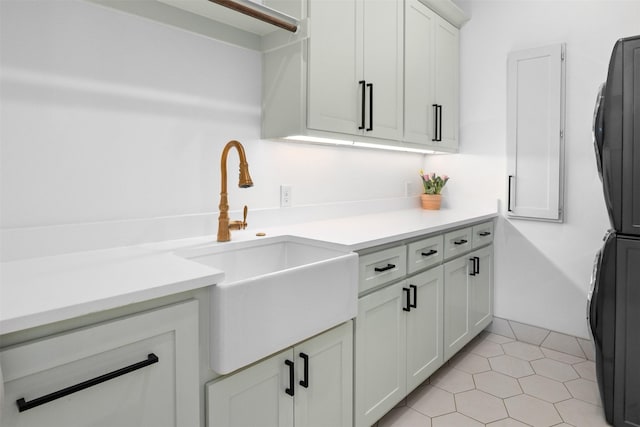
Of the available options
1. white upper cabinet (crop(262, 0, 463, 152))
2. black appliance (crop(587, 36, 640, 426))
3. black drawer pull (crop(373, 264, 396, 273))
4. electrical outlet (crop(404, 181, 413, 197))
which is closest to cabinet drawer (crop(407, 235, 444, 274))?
black drawer pull (crop(373, 264, 396, 273))

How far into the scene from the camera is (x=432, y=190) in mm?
3000

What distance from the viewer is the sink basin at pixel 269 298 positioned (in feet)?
3.42

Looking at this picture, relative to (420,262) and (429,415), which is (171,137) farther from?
(429,415)

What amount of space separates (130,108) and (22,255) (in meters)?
0.62

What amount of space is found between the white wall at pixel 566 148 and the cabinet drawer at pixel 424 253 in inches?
39.4

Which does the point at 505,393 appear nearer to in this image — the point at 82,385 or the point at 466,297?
the point at 466,297

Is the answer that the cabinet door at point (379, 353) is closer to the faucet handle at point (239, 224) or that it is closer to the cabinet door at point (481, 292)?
the faucet handle at point (239, 224)

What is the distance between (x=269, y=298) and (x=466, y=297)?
168 cm

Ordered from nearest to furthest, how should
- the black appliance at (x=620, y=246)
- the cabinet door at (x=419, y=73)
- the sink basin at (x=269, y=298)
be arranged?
the sink basin at (x=269, y=298)
the black appliance at (x=620, y=246)
the cabinet door at (x=419, y=73)

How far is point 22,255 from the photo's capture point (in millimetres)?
1241

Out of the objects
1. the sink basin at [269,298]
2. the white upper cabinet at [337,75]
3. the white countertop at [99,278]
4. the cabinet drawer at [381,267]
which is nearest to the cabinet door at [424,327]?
the cabinet drawer at [381,267]

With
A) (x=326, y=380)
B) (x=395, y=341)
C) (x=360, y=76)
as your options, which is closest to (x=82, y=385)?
(x=326, y=380)

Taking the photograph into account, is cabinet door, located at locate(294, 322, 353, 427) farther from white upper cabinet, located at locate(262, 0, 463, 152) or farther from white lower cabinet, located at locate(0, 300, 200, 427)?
white upper cabinet, located at locate(262, 0, 463, 152)

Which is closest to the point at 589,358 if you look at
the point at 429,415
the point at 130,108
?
the point at 429,415
